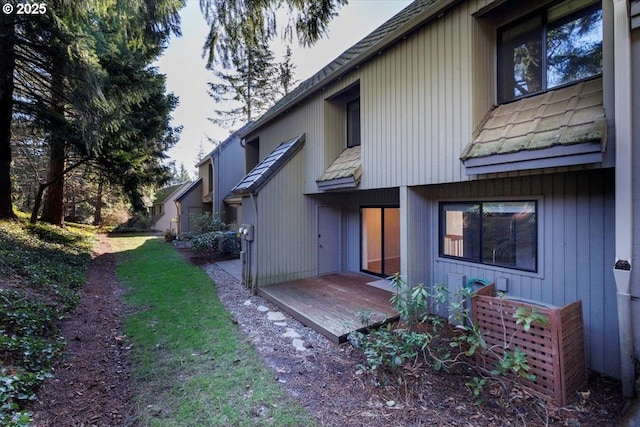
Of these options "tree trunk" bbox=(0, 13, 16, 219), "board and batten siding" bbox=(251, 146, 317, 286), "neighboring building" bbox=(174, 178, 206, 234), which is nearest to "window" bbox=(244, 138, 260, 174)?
"board and batten siding" bbox=(251, 146, 317, 286)

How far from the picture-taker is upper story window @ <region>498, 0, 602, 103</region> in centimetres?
370

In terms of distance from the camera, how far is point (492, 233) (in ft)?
16.2

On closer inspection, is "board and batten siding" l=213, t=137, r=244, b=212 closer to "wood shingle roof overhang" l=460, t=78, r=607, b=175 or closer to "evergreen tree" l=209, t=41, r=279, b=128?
"evergreen tree" l=209, t=41, r=279, b=128

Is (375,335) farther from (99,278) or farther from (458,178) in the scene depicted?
(99,278)

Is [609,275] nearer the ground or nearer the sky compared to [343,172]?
nearer the ground

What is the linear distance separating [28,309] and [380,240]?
7367 mm

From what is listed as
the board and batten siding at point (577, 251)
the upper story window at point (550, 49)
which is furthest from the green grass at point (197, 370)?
the upper story window at point (550, 49)

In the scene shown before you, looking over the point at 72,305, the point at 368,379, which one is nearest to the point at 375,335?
the point at 368,379

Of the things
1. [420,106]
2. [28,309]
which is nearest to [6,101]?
[28,309]

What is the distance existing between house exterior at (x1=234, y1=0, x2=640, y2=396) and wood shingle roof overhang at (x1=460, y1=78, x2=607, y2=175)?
0.05 ft

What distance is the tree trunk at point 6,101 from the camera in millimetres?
7759

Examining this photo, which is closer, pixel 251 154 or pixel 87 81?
pixel 87 81

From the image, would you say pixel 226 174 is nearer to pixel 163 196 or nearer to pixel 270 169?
pixel 270 169

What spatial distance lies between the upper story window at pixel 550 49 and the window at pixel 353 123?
11.2 ft
